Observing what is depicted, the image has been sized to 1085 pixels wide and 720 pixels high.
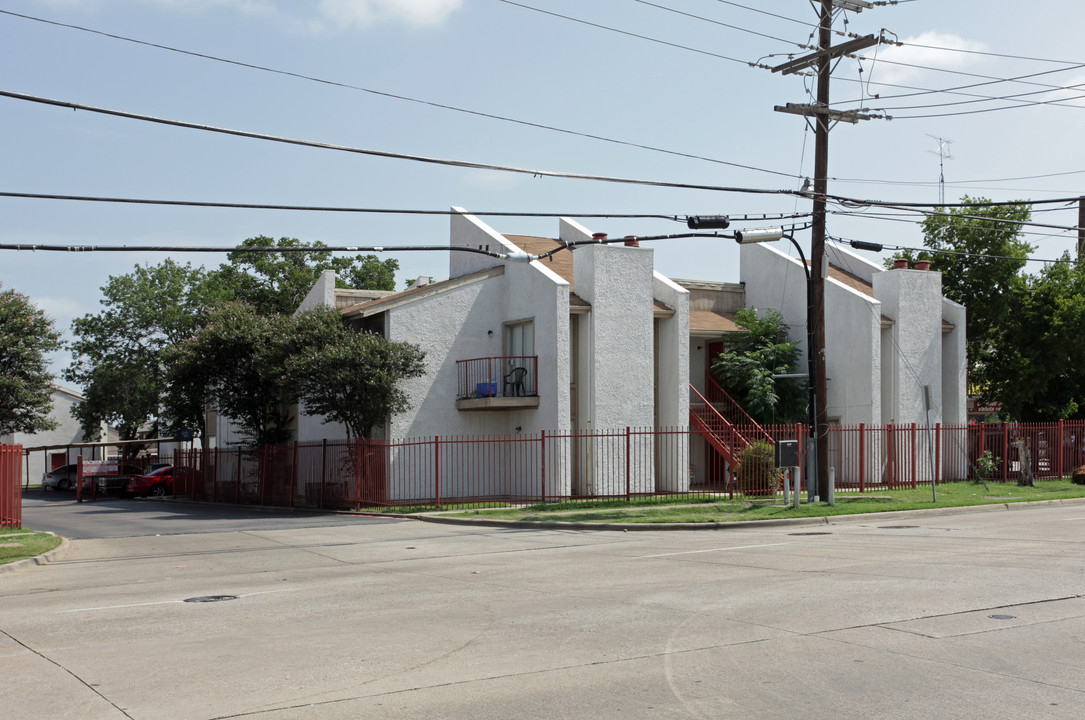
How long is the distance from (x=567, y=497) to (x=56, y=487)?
33.8 m

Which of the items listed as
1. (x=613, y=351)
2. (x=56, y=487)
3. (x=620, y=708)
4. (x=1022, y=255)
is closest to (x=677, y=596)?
(x=620, y=708)

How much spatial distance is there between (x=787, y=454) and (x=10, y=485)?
1715cm

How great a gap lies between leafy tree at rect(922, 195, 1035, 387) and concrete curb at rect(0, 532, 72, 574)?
94.1ft

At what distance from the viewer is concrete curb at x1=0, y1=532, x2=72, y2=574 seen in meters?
15.3

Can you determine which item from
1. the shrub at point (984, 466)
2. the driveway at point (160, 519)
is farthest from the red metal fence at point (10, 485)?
the shrub at point (984, 466)

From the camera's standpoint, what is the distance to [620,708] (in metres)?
6.39

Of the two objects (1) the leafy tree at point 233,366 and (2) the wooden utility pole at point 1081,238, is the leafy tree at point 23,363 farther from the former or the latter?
(2) the wooden utility pole at point 1081,238

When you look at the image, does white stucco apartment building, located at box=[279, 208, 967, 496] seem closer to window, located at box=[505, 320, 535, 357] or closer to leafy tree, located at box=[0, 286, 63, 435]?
window, located at box=[505, 320, 535, 357]

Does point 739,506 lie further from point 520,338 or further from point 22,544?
point 22,544

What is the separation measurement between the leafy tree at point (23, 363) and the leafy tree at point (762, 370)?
26.0 meters

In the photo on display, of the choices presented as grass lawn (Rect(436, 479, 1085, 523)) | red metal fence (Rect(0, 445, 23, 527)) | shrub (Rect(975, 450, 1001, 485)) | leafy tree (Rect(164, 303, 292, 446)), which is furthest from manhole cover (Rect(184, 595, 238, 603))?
shrub (Rect(975, 450, 1001, 485))

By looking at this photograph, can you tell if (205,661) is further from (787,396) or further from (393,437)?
(787,396)

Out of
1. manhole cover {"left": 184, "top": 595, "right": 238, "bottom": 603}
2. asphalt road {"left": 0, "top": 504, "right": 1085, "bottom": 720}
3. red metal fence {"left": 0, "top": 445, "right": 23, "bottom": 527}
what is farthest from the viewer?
red metal fence {"left": 0, "top": 445, "right": 23, "bottom": 527}

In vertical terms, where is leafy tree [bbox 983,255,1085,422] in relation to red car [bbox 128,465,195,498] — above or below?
above
